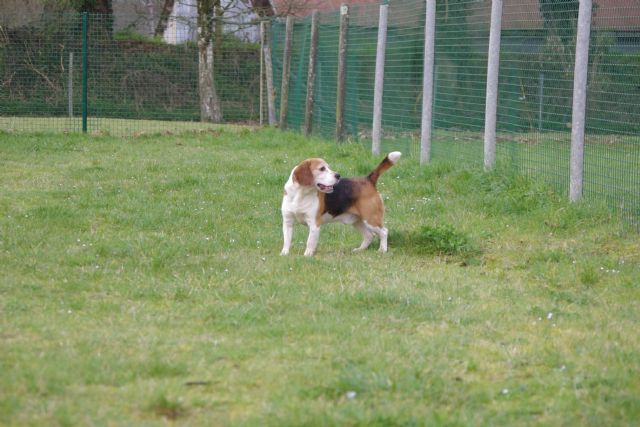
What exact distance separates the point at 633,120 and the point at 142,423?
6.18 meters

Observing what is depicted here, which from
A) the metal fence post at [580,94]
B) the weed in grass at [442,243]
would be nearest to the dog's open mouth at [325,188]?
the weed in grass at [442,243]

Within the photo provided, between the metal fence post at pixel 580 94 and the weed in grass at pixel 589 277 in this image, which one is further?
the metal fence post at pixel 580 94

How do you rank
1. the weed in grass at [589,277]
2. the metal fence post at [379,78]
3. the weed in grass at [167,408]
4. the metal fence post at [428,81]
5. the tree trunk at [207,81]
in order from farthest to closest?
1. the tree trunk at [207,81]
2. the metal fence post at [379,78]
3. the metal fence post at [428,81]
4. the weed in grass at [589,277]
5. the weed in grass at [167,408]

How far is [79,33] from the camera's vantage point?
1834 centimetres

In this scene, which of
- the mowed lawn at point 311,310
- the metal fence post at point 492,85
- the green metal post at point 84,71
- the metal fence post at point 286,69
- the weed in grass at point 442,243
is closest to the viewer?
the mowed lawn at point 311,310

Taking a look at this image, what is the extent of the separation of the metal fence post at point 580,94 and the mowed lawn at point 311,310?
0.37 metres

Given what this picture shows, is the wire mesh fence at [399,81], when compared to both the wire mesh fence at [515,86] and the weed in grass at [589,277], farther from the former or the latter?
the weed in grass at [589,277]

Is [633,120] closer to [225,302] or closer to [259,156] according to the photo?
[225,302]

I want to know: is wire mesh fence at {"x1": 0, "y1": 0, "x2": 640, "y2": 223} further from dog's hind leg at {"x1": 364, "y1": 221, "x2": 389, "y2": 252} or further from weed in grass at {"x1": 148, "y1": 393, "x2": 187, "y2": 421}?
weed in grass at {"x1": 148, "y1": 393, "x2": 187, "y2": 421}

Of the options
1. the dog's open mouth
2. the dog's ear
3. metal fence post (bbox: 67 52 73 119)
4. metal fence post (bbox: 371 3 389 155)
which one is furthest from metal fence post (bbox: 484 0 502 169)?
metal fence post (bbox: 67 52 73 119)

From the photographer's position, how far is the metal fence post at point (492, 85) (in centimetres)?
1101

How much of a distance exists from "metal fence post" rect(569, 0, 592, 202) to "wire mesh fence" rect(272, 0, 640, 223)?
116 mm

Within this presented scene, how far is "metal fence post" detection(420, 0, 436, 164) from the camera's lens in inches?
495

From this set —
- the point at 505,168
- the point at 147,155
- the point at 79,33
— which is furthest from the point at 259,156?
the point at 79,33
